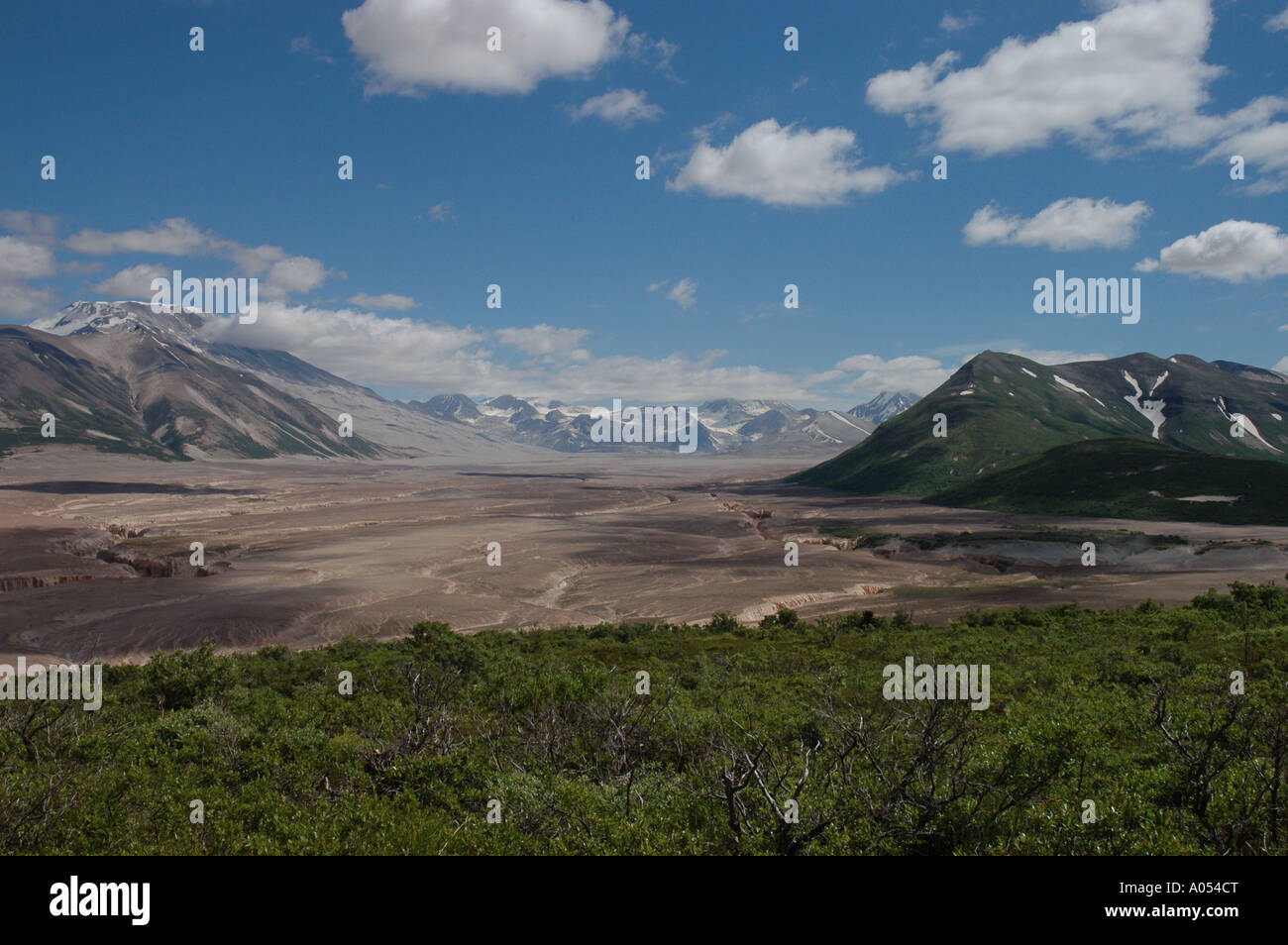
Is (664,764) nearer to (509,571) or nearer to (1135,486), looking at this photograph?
(509,571)

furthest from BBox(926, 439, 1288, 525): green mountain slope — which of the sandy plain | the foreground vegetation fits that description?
the foreground vegetation

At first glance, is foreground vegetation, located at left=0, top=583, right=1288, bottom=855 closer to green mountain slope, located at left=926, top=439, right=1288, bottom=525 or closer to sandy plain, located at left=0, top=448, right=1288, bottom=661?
sandy plain, located at left=0, top=448, right=1288, bottom=661

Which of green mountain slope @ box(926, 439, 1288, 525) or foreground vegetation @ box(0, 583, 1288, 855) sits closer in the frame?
foreground vegetation @ box(0, 583, 1288, 855)

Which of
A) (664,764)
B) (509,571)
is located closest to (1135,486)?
(509,571)

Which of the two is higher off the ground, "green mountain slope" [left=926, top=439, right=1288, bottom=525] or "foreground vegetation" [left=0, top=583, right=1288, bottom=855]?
"green mountain slope" [left=926, top=439, right=1288, bottom=525]

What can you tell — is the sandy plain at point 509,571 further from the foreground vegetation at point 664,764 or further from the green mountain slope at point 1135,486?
the foreground vegetation at point 664,764
